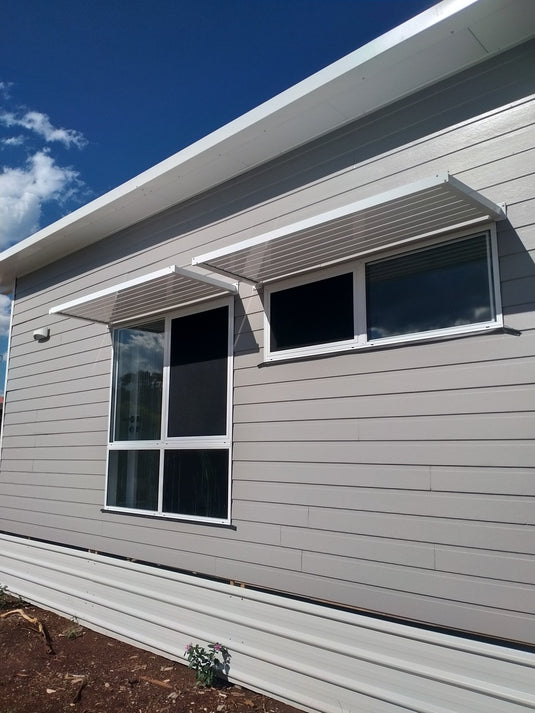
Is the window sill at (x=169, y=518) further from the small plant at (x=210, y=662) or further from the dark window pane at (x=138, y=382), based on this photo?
the small plant at (x=210, y=662)

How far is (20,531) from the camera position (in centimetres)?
647

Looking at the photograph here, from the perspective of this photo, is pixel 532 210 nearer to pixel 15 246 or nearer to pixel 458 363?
pixel 458 363

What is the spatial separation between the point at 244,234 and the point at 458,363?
6.91 ft

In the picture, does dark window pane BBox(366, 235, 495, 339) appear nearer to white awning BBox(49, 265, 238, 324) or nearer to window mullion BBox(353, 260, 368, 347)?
window mullion BBox(353, 260, 368, 347)

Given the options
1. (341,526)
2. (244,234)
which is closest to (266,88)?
(244,234)

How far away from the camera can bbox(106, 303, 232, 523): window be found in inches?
173

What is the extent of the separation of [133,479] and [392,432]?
2656 millimetres

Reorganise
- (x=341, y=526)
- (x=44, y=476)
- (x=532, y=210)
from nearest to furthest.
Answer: (x=532, y=210) → (x=341, y=526) → (x=44, y=476)

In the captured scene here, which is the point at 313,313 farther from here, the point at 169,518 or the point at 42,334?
the point at 42,334

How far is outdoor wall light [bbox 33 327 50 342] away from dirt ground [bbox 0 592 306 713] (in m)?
2.92

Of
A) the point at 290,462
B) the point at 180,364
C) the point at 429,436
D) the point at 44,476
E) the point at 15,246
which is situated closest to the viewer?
the point at 429,436

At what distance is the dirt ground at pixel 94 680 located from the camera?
3.59 m

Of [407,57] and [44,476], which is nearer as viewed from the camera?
[407,57]

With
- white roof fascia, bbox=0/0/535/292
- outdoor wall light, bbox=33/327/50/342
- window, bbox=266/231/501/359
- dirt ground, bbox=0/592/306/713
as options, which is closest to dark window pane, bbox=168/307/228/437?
window, bbox=266/231/501/359
